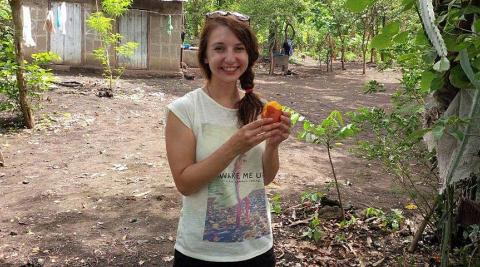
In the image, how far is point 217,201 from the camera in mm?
1728

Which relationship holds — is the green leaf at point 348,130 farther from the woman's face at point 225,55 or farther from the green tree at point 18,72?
the green tree at point 18,72

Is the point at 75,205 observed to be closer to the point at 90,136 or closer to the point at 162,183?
the point at 162,183

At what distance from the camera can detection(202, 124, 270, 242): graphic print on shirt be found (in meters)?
1.73

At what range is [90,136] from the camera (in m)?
7.80

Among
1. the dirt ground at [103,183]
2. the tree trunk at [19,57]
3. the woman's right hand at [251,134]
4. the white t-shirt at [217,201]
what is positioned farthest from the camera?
the tree trunk at [19,57]

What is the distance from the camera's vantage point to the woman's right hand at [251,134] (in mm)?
1590

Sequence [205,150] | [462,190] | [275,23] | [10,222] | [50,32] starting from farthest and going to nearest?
[275,23] < [50,32] < [10,222] < [462,190] < [205,150]

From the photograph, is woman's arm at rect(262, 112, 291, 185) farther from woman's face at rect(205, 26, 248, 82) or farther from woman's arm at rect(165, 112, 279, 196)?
woman's face at rect(205, 26, 248, 82)

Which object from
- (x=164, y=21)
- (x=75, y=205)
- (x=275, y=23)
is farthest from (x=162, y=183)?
(x=275, y=23)

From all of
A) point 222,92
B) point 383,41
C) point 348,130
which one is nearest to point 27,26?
point 348,130

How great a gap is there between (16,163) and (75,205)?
2045 millimetres

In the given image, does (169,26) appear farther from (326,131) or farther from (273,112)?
(273,112)

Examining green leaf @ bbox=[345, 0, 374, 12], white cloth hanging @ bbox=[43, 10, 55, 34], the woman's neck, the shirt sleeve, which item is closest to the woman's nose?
the woman's neck

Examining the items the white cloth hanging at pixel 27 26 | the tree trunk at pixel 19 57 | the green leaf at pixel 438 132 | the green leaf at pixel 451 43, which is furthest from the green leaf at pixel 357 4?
the white cloth hanging at pixel 27 26
